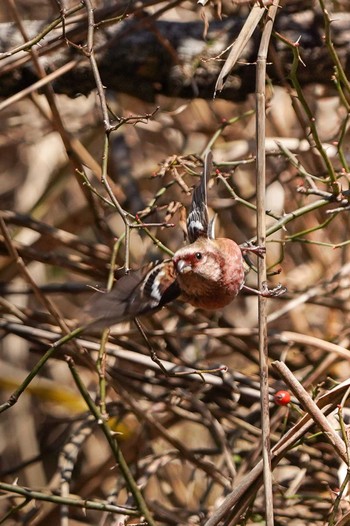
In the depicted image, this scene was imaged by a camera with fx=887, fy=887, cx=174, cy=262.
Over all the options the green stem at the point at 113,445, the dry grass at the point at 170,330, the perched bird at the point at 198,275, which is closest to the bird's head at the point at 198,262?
the perched bird at the point at 198,275

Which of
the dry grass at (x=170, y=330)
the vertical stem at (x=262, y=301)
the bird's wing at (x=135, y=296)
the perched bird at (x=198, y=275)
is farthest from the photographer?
the dry grass at (x=170, y=330)

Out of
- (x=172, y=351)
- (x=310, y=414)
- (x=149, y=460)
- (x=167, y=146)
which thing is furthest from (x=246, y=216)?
(x=310, y=414)

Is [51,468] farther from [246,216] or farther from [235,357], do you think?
[246,216]

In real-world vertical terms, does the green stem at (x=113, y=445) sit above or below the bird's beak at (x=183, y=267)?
below

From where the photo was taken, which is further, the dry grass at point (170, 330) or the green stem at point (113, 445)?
the dry grass at point (170, 330)

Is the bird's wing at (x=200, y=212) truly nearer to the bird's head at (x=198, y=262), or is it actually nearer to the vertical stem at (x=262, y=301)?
the bird's head at (x=198, y=262)

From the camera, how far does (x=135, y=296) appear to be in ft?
6.46

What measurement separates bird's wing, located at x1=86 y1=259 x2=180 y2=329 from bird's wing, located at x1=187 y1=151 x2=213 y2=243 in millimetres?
105

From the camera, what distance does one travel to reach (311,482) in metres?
2.82

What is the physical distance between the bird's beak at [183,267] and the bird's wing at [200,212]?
0.15 m

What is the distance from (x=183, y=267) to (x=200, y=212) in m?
0.17

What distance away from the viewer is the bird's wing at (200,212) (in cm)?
213

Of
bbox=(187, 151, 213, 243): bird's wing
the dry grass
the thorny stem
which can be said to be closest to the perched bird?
bbox=(187, 151, 213, 243): bird's wing

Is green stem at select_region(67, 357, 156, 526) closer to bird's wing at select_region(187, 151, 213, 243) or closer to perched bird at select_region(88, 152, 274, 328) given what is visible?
perched bird at select_region(88, 152, 274, 328)
